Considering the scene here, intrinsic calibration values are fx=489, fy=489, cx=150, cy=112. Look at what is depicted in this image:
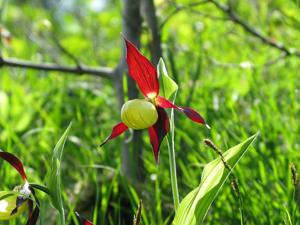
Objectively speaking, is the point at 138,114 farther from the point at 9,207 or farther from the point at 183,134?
the point at 183,134

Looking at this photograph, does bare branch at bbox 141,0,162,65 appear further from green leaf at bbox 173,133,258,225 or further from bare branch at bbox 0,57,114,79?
green leaf at bbox 173,133,258,225

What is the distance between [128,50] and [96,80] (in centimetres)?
179

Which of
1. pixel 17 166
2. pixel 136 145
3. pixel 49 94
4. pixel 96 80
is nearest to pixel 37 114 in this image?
pixel 49 94

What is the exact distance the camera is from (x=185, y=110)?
66 centimetres

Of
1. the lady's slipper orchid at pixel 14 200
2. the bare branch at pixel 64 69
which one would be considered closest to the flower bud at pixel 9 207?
the lady's slipper orchid at pixel 14 200

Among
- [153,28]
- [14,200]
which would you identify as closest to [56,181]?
[14,200]

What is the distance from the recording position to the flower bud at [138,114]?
0.64m

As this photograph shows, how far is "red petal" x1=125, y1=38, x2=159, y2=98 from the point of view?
65 centimetres

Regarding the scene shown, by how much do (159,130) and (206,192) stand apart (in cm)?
12

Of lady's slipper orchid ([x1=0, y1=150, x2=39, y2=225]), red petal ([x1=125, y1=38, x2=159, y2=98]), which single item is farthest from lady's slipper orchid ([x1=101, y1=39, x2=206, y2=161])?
lady's slipper orchid ([x1=0, y1=150, x2=39, y2=225])

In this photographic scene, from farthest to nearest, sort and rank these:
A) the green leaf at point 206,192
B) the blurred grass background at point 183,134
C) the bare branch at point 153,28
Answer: the bare branch at point 153,28 → the blurred grass background at point 183,134 → the green leaf at point 206,192

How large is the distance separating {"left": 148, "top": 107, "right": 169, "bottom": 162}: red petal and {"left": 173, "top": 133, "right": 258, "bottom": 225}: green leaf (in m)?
0.09

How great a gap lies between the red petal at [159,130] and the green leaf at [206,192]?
0.28 feet

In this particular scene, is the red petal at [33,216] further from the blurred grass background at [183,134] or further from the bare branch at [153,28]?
the bare branch at [153,28]
